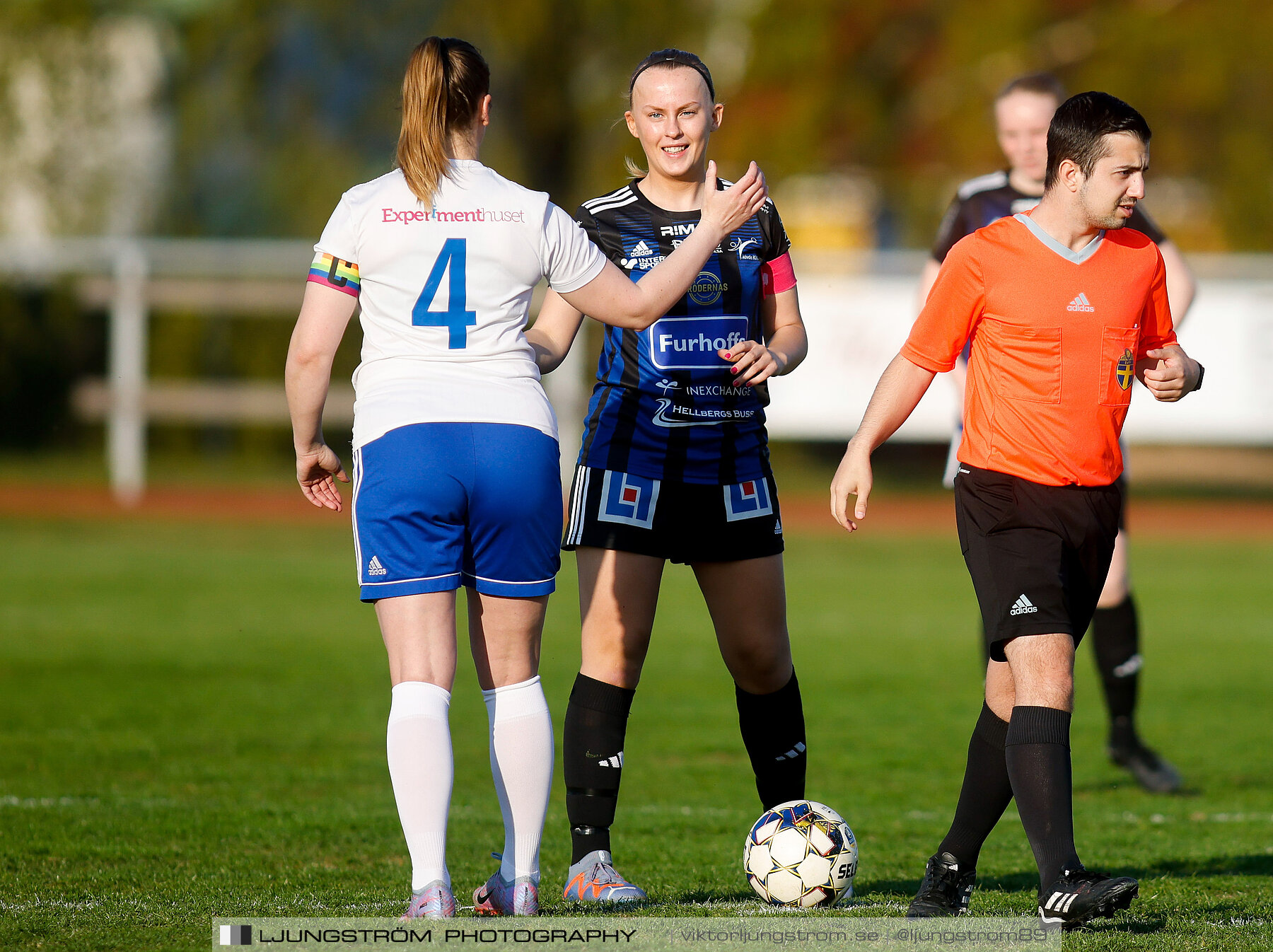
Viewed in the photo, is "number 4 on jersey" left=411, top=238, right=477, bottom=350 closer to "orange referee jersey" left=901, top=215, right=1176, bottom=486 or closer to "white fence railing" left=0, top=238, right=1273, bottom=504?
"orange referee jersey" left=901, top=215, right=1176, bottom=486

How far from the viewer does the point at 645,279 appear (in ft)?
13.4

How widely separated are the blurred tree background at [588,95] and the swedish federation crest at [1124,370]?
58.6 feet

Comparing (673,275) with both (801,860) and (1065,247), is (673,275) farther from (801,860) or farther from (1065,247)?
(801,860)

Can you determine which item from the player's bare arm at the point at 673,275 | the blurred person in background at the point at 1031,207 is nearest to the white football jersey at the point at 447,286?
the player's bare arm at the point at 673,275

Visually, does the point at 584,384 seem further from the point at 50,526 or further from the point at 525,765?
the point at 525,765

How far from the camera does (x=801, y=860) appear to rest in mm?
4379

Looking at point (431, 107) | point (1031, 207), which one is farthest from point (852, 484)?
point (1031, 207)

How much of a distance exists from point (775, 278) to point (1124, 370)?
42.9 inches

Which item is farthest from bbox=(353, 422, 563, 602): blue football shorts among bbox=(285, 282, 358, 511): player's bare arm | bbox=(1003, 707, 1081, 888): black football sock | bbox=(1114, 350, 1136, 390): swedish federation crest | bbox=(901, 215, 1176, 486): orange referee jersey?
bbox=(1114, 350, 1136, 390): swedish federation crest

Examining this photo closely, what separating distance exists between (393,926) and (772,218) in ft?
7.39

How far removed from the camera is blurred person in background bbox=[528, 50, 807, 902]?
457 centimetres

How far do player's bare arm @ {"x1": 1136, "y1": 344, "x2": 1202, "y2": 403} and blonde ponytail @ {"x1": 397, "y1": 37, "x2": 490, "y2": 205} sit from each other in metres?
1.86

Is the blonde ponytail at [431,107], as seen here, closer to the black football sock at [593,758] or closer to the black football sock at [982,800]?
the black football sock at [593,758]

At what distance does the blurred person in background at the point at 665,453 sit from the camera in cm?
457
